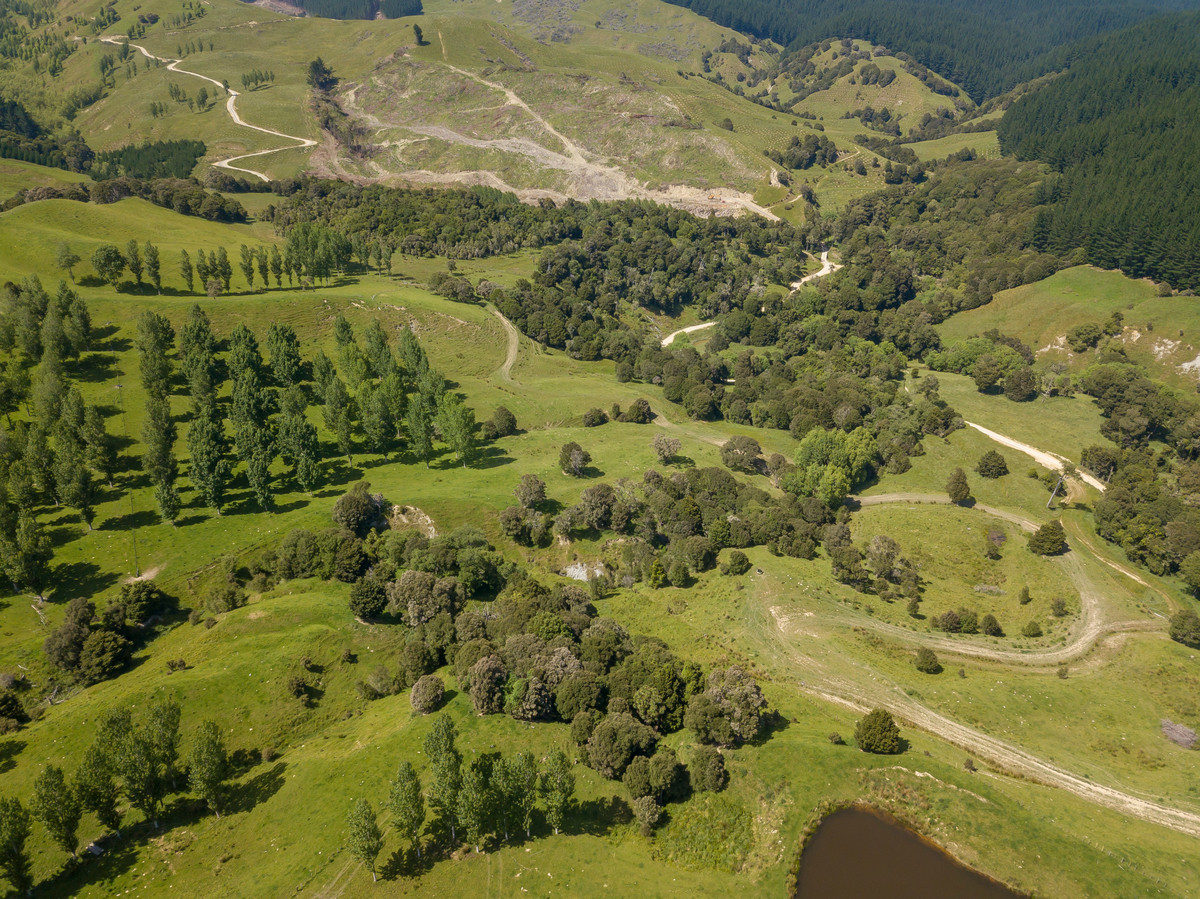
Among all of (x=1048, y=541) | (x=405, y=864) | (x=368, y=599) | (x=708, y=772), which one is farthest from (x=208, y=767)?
(x=1048, y=541)

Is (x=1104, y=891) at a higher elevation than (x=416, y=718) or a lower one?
higher

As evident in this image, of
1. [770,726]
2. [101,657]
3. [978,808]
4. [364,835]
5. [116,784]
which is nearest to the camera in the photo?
[364,835]

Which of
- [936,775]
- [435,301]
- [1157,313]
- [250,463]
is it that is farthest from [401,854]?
[1157,313]

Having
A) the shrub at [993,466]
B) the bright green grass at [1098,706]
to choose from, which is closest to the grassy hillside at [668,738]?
the bright green grass at [1098,706]

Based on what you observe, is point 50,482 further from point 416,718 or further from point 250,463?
point 416,718

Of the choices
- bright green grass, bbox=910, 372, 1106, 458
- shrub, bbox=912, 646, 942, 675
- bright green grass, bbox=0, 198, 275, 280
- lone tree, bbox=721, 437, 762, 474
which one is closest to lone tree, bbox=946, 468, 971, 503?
bright green grass, bbox=910, 372, 1106, 458

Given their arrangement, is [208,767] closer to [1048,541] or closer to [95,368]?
[95,368]

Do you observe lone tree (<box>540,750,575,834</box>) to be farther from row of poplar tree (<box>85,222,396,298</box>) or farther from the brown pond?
row of poplar tree (<box>85,222,396,298</box>)
